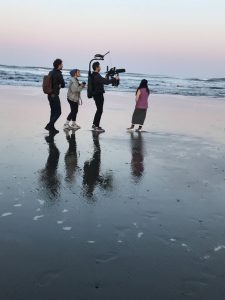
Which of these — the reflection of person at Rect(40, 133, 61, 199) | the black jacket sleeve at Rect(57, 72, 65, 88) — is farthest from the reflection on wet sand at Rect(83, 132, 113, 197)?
the black jacket sleeve at Rect(57, 72, 65, 88)

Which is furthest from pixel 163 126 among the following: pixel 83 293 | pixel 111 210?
pixel 83 293

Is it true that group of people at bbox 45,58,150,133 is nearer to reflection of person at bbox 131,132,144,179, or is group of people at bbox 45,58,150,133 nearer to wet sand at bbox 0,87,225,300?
reflection of person at bbox 131,132,144,179

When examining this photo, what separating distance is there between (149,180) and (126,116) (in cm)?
1106

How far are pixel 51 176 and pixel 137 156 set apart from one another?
2690 mm

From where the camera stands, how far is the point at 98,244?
442cm

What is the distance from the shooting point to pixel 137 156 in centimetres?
939

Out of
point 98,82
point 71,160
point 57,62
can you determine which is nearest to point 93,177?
point 71,160

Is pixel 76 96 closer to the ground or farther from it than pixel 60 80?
closer to the ground

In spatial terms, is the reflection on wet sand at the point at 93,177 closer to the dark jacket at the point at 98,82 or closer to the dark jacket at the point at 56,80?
the dark jacket at the point at 56,80

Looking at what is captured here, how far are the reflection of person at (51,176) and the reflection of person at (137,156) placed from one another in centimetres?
136

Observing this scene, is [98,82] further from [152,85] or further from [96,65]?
[152,85]

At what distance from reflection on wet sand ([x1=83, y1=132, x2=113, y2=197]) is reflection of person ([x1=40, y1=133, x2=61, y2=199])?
43 centimetres

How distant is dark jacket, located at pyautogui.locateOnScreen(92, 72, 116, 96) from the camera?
12.6m

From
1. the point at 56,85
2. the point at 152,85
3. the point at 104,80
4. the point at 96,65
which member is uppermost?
the point at 96,65
